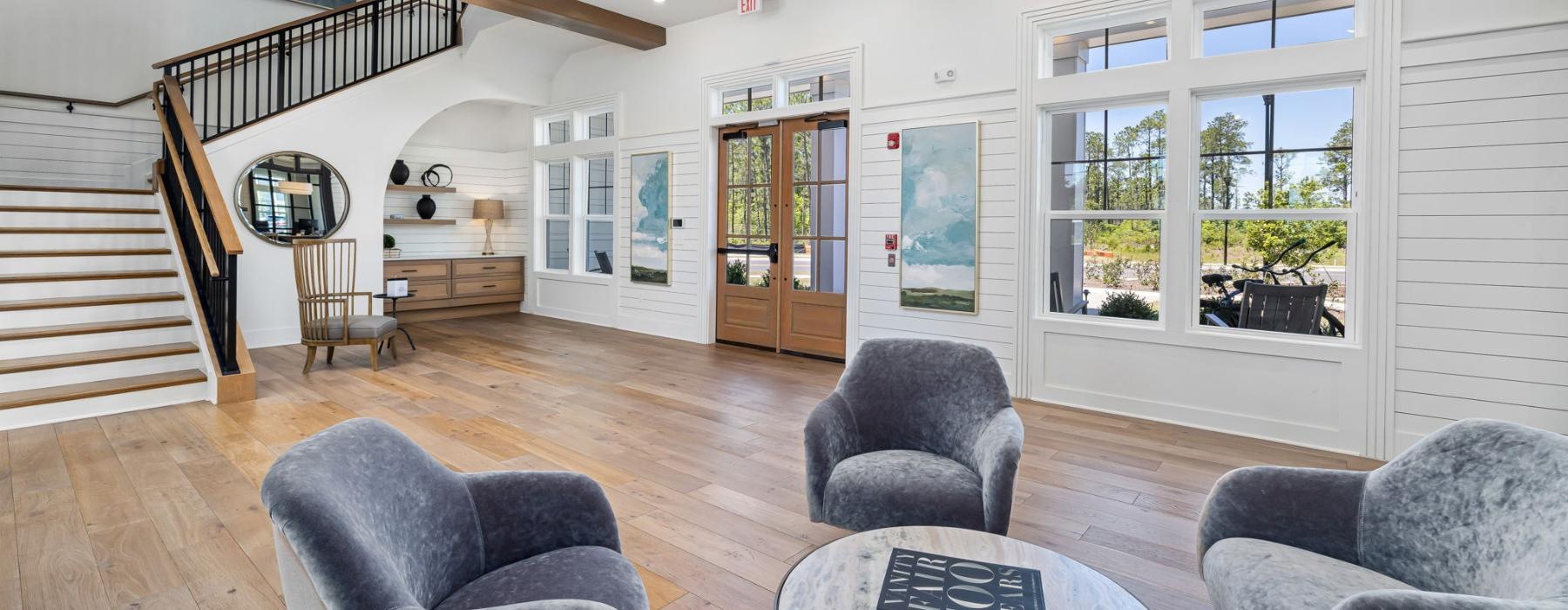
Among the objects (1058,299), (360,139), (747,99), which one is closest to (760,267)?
(747,99)

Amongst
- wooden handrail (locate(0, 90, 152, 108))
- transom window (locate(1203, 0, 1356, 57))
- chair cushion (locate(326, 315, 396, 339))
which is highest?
wooden handrail (locate(0, 90, 152, 108))

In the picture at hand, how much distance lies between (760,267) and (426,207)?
457 cm

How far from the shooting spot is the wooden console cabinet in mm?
8500

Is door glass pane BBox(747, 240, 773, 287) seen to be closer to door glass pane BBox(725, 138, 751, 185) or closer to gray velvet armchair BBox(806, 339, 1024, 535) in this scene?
door glass pane BBox(725, 138, 751, 185)

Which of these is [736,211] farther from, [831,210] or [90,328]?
[90,328]

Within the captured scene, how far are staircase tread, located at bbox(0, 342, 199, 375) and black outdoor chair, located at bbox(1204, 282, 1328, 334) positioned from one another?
6.75 metres

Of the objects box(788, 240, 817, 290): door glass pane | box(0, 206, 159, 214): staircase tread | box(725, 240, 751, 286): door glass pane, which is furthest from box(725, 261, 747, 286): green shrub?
box(0, 206, 159, 214): staircase tread

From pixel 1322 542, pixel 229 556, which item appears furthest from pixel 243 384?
pixel 1322 542

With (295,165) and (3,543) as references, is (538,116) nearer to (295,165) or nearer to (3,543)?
(295,165)

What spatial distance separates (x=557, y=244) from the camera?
925 centimetres

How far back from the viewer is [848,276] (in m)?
6.27

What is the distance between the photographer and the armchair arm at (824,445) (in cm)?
256

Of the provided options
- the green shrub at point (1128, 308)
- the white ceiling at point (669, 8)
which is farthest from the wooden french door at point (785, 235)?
the green shrub at point (1128, 308)

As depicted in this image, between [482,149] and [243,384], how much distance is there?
17.8 feet
